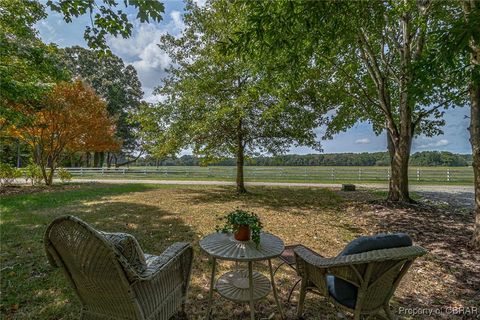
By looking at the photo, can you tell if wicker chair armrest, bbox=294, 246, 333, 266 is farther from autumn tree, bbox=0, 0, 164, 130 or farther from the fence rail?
the fence rail

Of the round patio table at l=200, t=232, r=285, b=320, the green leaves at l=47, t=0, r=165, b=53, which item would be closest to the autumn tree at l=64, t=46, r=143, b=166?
the green leaves at l=47, t=0, r=165, b=53

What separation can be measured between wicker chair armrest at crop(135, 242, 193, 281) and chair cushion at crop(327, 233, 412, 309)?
4.60ft

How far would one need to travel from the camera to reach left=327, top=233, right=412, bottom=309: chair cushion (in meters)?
2.05

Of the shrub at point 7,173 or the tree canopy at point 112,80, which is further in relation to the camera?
the tree canopy at point 112,80

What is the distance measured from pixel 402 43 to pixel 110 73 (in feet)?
90.7

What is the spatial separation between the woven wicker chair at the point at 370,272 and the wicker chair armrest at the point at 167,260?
118 centimetres

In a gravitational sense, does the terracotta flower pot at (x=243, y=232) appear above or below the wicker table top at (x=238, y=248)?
above

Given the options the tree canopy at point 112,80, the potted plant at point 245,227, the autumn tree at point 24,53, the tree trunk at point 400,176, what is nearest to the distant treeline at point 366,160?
the tree trunk at point 400,176

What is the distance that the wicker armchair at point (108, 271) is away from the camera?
1.74 meters

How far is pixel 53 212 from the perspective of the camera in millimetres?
6852

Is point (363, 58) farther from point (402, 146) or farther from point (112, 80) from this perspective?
point (112, 80)

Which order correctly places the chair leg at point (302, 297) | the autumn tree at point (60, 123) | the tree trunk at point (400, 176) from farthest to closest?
the autumn tree at point (60, 123) → the tree trunk at point (400, 176) → the chair leg at point (302, 297)

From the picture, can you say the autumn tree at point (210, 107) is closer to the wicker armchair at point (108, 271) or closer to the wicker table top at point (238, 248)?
the wicker table top at point (238, 248)

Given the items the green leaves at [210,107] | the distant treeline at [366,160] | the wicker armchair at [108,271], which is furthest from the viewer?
the distant treeline at [366,160]
